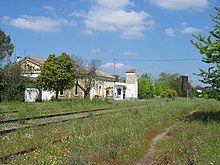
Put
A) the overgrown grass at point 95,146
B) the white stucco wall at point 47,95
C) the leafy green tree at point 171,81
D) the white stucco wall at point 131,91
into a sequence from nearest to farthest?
1. the overgrown grass at point 95,146
2. the white stucco wall at point 47,95
3. the white stucco wall at point 131,91
4. the leafy green tree at point 171,81

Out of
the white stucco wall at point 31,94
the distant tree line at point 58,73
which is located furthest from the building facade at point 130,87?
the white stucco wall at point 31,94

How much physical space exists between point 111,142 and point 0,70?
25.3 meters

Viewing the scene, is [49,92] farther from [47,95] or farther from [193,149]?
[193,149]

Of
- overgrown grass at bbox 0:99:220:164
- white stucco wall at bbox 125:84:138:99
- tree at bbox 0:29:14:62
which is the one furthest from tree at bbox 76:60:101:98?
overgrown grass at bbox 0:99:220:164

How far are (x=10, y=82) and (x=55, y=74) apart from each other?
631 centimetres

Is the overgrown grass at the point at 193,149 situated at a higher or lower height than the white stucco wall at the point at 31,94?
lower

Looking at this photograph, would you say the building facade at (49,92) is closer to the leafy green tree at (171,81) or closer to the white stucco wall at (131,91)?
the white stucco wall at (131,91)

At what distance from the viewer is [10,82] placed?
31656 mm

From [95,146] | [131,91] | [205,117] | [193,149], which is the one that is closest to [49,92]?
[205,117]

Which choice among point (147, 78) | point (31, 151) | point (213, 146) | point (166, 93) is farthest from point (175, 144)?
point (147, 78)

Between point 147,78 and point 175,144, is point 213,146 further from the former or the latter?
point 147,78

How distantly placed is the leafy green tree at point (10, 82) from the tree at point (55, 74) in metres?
3.88

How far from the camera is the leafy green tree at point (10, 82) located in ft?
103

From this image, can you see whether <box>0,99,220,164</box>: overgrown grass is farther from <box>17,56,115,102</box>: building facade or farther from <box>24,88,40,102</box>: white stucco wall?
<box>17,56,115,102</box>: building facade
